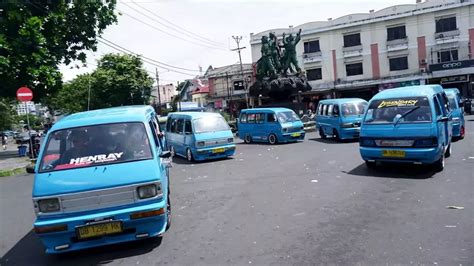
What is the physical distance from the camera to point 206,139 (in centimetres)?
1477

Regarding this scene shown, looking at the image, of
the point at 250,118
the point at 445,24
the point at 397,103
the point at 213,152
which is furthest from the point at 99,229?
the point at 445,24

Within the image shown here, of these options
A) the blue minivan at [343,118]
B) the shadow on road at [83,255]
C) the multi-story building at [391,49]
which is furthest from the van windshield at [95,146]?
the multi-story building at [391,49]

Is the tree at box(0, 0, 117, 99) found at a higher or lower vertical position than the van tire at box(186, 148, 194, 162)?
higher

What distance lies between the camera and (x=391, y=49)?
43.1 meters

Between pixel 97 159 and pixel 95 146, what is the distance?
0.89 ft

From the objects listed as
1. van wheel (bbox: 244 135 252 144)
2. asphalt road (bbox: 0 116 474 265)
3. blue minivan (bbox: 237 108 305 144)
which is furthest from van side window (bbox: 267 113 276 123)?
asphalt road (bbox: 0 116 474 265)

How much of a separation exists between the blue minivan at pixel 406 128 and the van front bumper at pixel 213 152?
19.9 ft

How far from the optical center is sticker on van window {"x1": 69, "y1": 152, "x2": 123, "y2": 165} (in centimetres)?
583

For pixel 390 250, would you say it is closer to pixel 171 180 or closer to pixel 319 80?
pixel 171 180

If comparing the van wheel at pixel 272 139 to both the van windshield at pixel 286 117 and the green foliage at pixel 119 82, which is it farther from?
the green foliage at pixel 119 82

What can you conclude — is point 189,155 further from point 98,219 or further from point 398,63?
point 398,63

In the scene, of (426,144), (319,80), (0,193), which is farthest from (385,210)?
(319,80)

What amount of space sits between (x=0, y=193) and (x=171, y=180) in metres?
4.84

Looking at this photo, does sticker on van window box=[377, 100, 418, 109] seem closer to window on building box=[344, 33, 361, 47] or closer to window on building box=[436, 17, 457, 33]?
window on building box=[436, 17, 457, 33]
